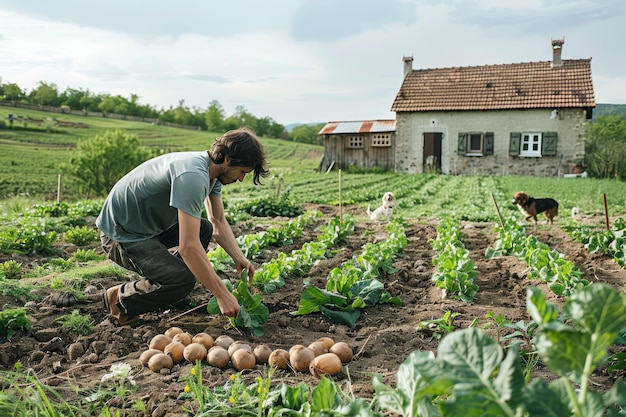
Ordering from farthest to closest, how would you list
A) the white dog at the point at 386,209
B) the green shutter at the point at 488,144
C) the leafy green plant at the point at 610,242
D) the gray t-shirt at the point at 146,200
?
1. the green shutter at the point at 488,144
2. the white dog at the point at 386,209
3. the leafy green plant at the point at 610,242
4. the gray t-shirt at the point at 146,200

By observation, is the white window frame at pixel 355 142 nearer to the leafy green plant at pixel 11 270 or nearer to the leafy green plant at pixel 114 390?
the leafy green plant at pixel 11 270

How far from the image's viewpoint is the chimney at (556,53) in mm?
26141

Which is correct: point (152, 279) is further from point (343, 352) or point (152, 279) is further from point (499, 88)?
point (499, 88)

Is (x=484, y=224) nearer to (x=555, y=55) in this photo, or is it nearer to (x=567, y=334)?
(x=567, y=334)

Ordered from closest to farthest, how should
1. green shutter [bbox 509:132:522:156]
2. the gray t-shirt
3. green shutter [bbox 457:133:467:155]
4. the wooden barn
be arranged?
1. the gray t-shirt
2. green shutter [bbox 509:132:522:156]
3. green shutter [bbox 457:133:467:155]
4. the wooden barn

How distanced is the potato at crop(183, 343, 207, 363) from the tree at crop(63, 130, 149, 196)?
2073 centimetres

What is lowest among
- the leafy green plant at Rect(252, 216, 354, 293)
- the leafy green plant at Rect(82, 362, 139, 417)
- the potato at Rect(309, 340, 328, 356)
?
the leafy green plant at Rect(82, 362, 139, 417)

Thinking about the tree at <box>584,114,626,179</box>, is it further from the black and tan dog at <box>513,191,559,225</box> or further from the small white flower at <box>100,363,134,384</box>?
the small white flower at <box>100,363,134,384</box>

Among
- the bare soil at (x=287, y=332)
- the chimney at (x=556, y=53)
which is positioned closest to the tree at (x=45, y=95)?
the chimney at (x=556, y=53)

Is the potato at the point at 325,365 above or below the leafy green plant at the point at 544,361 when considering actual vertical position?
below

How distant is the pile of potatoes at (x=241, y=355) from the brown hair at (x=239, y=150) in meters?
1.24

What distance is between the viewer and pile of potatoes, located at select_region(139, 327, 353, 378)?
3.23 meters

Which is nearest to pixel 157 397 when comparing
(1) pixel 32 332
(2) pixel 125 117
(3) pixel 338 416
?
(3) pixel 338 416

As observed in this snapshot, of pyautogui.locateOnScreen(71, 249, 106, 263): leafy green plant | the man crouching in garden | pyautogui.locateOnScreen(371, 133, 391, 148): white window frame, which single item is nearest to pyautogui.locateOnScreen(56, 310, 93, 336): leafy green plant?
the man crouching in garden
